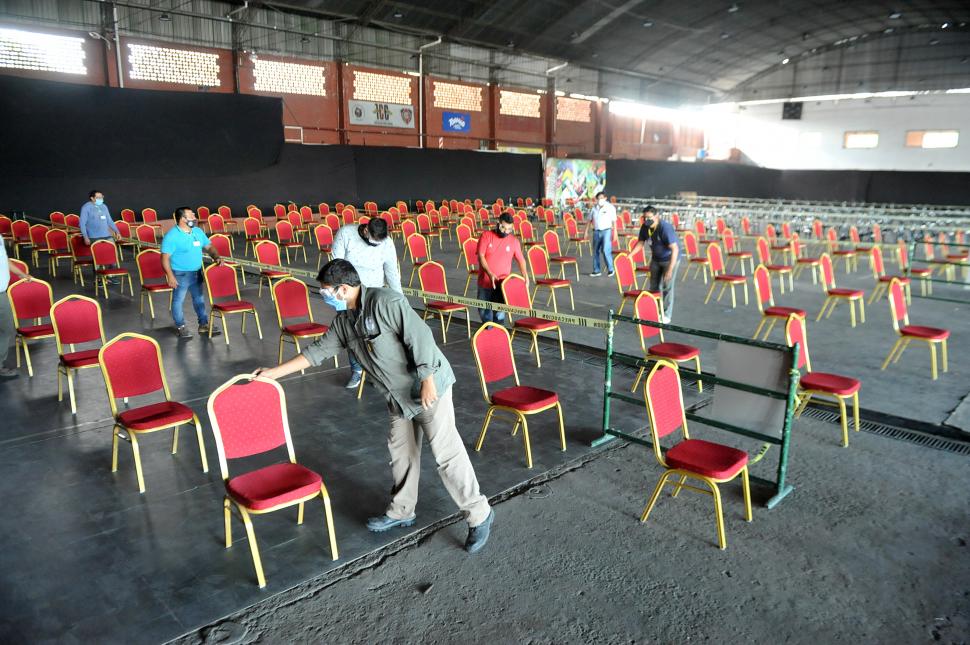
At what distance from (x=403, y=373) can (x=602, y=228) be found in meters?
9.70

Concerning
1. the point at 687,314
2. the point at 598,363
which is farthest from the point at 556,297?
the point at 598,363

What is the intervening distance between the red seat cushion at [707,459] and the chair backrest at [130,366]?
11.5 feet

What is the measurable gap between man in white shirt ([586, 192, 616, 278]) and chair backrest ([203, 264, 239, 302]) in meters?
6.92

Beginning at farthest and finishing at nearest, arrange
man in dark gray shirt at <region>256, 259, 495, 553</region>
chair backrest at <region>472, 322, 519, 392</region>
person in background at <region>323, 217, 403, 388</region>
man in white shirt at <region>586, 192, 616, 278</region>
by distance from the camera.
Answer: man in white shirt at <region>586, 192, 616, 278</region>, person in background at <region>323, 217, 403, 388</region>, chair backrest at <region>472, 322, 519, 392</region>, man in dark gray shirt at <region>256, 259, 495, 553</region>

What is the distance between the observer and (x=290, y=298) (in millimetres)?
6996

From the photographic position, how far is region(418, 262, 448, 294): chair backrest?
7934 mm

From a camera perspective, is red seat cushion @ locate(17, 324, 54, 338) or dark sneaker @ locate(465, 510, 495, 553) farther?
red seat cushion @ locate(17, 324, 54, 338)

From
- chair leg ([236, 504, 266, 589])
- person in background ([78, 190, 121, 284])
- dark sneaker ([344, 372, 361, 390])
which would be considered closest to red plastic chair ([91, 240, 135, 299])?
person in background ([78, 190, 121, 284])

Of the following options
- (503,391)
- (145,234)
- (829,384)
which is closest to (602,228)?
(829,384)

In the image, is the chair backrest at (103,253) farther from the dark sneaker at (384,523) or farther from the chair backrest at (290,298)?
the dark sneaker at (384,523)

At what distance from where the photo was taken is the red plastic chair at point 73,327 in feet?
18.2

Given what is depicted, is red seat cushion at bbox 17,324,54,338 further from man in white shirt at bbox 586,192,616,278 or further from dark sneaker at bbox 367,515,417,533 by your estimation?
man in white shirt at bbox 586,192,616,278

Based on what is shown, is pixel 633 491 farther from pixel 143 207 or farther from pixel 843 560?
pixel 143 207

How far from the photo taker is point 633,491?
171 inches
